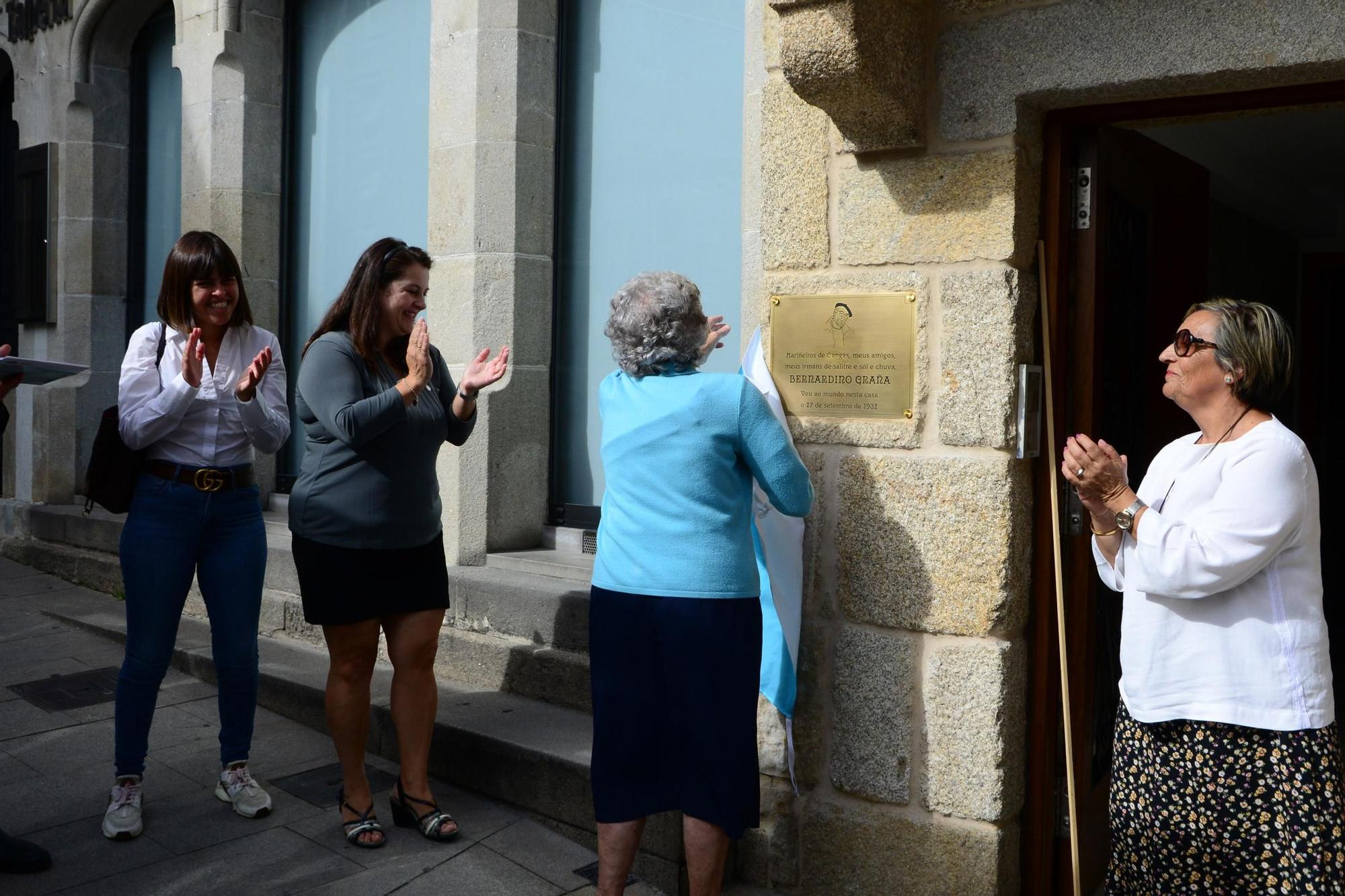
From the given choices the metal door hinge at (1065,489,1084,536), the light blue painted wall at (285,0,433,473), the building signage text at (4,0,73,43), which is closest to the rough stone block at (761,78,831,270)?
the metal door hinge at (1065,489,1084,536)

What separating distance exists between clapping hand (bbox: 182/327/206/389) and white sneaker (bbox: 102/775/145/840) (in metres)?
1.28

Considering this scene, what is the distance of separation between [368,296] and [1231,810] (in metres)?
2.66

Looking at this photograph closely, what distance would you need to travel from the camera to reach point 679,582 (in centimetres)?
295

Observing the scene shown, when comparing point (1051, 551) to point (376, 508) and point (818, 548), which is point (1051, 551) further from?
point (376, 508)

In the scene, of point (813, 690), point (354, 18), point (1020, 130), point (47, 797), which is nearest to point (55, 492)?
point (354, 18)

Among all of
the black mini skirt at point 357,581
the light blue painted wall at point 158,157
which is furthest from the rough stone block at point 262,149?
the black mini skirt at point 357,581

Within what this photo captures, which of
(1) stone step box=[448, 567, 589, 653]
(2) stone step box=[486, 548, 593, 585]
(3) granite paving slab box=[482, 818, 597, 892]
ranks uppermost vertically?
(2) stone step box=[486, 548, 593, 585]

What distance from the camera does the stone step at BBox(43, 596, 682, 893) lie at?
3684 mm

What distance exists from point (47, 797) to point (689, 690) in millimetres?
2490

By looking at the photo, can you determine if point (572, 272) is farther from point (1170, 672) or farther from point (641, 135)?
point (1170, 672)

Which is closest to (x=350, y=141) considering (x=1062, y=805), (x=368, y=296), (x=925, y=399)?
(x=368, y=296)

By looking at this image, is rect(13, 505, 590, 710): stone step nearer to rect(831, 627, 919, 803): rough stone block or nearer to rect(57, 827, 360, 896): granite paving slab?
rect(57, 827, 360, 896): granite paving slab

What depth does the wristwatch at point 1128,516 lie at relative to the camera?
260 centimetres

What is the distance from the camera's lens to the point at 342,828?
12.5 ft
